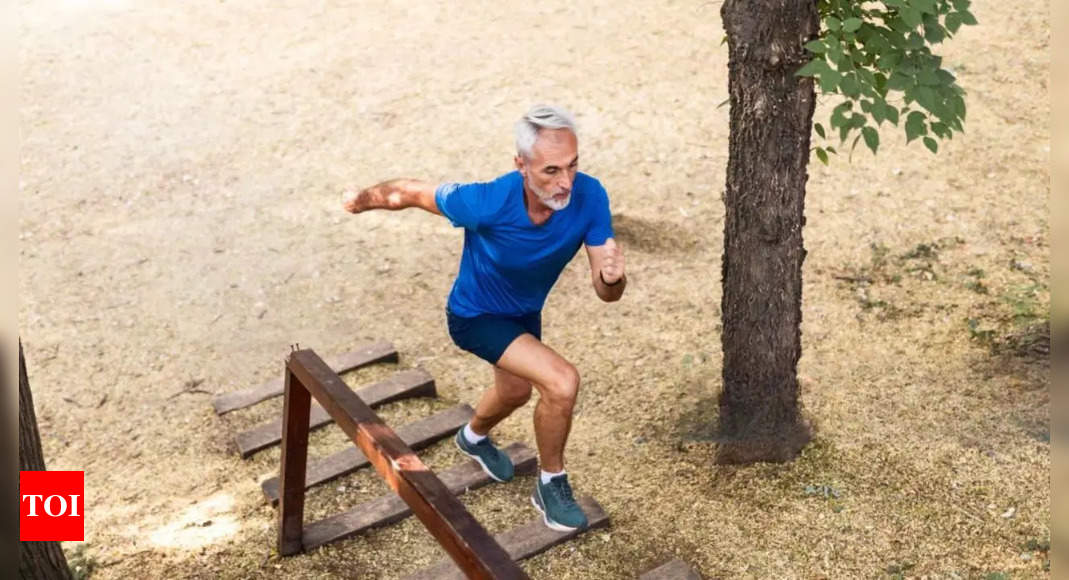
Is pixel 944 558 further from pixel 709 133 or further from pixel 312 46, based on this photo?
pixel 312 46

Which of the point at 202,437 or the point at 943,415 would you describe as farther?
the point at 202,437

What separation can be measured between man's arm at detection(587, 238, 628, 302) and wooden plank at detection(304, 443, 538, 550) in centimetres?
108

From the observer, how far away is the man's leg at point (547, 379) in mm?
4379

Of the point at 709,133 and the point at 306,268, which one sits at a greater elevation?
the point at 709,133

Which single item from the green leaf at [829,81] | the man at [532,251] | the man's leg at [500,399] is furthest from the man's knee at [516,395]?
the green leaf at [829,81]

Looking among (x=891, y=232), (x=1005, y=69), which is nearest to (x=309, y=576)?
(x=891, y=232)

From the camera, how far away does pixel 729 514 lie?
195 inches

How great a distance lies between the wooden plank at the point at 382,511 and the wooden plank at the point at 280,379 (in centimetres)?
136

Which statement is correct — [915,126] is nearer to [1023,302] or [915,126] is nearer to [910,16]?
[910,16]

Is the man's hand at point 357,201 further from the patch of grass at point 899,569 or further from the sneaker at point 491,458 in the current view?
the patch of grass at point 899,569

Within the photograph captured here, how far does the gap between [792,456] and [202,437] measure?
3109mm

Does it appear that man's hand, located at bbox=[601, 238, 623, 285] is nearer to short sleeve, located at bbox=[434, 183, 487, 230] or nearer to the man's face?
the man's face

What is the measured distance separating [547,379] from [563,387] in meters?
0.07

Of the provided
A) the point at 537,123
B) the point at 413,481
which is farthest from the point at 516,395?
the point at 413,481
